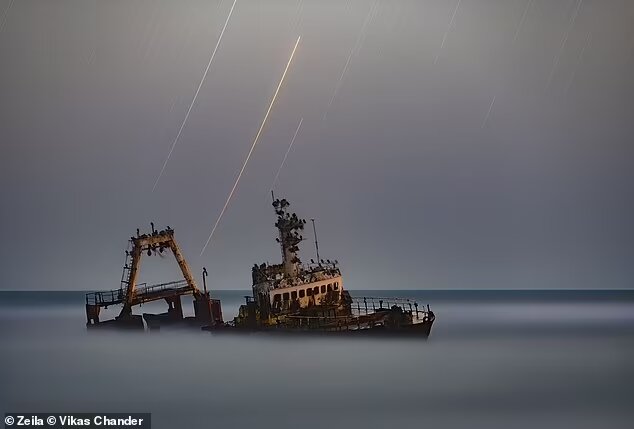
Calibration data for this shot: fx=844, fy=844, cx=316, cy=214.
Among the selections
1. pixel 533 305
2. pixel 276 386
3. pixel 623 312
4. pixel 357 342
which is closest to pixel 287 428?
pixel 276 386

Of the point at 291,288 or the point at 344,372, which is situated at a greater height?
the point at 291,288

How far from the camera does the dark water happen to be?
858 cm

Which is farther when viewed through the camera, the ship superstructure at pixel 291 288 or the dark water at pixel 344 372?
the ship superstructure at pixel 291 288

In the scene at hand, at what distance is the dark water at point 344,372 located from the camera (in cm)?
858

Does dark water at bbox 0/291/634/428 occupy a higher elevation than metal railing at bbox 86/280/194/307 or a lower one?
lower

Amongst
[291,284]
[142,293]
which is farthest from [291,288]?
[142,293]

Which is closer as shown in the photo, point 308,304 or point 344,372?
point 344,372

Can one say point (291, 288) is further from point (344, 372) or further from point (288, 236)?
point (344, 372)

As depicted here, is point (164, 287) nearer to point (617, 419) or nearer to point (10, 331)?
point (10, 331)

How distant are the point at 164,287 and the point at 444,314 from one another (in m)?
4.53

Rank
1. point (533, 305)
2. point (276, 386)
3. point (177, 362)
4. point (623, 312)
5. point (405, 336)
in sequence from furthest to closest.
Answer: point (533, 305), point (405, 336), point (623, 312), point (177, 362), point (276, 386)

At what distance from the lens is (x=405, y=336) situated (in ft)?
38.6

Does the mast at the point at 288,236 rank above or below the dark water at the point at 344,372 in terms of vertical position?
above

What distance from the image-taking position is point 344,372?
384 inches
